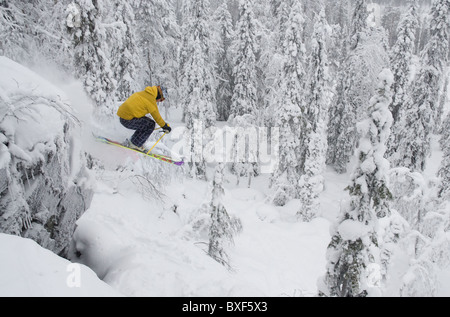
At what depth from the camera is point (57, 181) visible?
4.66 meters

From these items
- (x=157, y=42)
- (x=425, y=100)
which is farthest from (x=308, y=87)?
(x=157, y=42)

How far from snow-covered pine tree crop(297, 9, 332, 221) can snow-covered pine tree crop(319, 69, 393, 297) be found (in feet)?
45.2

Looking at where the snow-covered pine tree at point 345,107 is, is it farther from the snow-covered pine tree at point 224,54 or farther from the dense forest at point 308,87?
the snow-covered pine tree at point 224,54

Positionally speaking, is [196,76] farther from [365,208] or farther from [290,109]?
[365,208]

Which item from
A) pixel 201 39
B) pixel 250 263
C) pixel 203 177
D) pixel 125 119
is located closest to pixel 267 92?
pixel 201 39

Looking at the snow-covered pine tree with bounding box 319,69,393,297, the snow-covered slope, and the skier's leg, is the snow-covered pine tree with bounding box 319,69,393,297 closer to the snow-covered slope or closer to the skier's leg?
the snow-covered slope

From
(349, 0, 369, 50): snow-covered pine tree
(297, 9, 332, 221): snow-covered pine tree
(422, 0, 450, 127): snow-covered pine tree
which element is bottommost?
(297, 9, 332, 221): snow-covered pine tree

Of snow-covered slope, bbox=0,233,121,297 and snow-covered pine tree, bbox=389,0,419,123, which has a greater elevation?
snow-covered pine tree, bbox=389,0,419,123

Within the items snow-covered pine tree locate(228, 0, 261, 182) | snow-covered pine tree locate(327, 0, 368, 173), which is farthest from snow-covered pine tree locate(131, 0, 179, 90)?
snow-covered pine tree locate(327, 0, 368, 173)

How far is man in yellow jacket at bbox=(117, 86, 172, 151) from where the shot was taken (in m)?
7.78

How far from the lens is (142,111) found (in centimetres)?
785

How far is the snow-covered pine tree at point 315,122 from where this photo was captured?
1816 cm

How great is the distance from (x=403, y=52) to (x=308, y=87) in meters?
6.71
